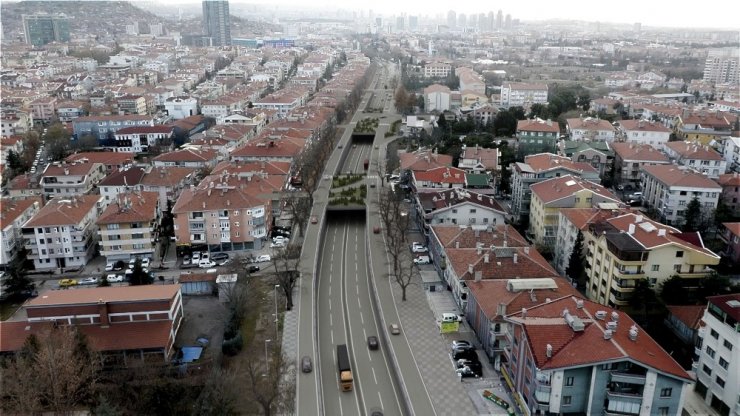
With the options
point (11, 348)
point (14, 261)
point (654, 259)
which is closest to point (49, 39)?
point (14, 261)

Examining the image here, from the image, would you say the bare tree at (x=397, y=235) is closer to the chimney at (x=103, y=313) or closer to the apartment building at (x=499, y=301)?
the apartment building at (x=499, y=301)

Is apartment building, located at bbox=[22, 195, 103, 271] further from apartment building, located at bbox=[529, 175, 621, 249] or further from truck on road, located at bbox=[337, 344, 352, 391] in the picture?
apartment building, located at bbox=[529, 175, 621, 249]

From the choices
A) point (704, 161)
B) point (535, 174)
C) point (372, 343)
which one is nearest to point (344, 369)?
point (372, 343)

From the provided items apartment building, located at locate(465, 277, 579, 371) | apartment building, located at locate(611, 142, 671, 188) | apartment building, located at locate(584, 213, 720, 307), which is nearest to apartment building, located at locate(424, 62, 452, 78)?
apartment building, located at locate(611, 142, 671, 188)

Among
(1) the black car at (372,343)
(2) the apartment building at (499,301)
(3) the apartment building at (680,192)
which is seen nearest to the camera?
(2) the apartment building at (499,301)

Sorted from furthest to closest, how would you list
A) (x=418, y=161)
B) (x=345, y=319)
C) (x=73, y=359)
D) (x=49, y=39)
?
(x=49, y=39), (x=418, y=161), (x=345, y=319), (x=73, y=359)

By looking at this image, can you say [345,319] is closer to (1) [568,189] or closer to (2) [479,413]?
(2) [479,413]

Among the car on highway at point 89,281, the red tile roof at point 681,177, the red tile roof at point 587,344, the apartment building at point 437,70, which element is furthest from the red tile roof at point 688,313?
the apartment building at point 437,70
